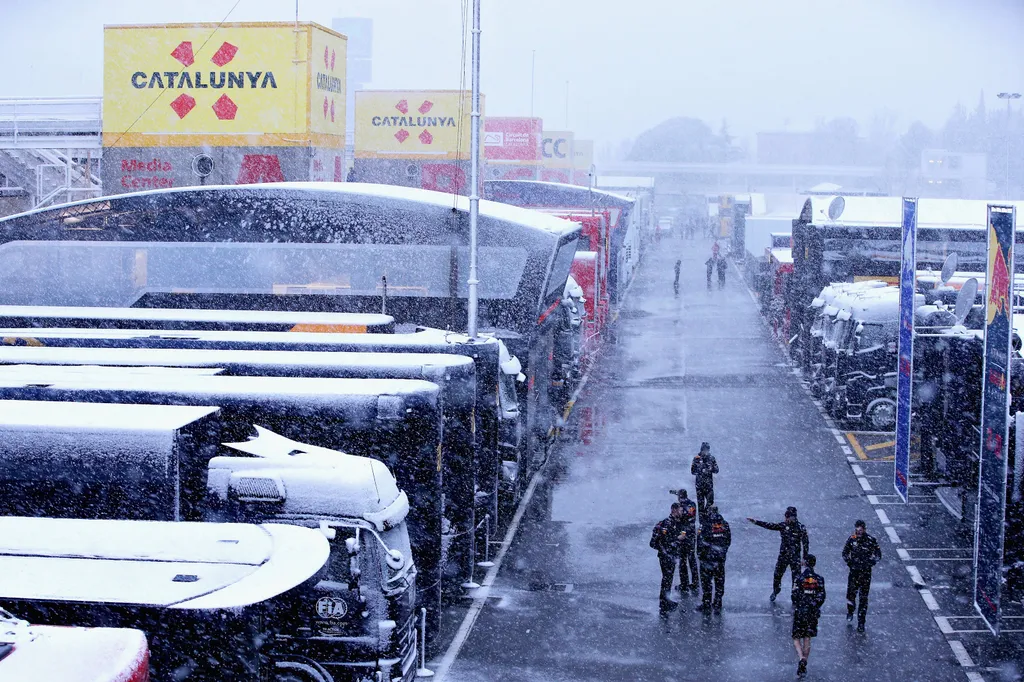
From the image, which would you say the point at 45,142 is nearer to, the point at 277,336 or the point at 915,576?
the point at 277,336

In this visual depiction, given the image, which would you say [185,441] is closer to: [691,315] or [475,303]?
[475,303]

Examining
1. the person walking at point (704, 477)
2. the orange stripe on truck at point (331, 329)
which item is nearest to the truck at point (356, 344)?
the orange stripe on truck at point (331, 329)

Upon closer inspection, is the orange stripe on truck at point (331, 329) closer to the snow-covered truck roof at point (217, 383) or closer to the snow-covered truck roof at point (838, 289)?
the snow-covered truck roof at point (217, 383)

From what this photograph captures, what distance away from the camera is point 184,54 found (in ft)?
105

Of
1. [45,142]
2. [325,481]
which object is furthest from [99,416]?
[45,142]

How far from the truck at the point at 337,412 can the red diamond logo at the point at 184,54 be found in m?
20.4

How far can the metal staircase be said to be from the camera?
3028 centimetres

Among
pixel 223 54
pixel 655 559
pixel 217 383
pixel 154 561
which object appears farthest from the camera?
pixel 223 54

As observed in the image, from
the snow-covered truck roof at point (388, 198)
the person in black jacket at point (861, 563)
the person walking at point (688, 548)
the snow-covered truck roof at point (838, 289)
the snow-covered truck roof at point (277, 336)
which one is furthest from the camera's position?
the snow-covered truck roof at point (838, 289)

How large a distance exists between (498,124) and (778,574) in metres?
67.9

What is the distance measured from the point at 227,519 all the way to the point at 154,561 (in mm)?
3114

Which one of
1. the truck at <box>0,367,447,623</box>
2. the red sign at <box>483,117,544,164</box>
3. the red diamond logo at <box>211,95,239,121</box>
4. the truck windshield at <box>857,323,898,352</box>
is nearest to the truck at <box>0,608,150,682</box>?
the truck at <box>0,367,447,623</box>

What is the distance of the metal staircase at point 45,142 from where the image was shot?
99.3 feet

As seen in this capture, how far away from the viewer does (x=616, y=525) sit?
18781 mm
